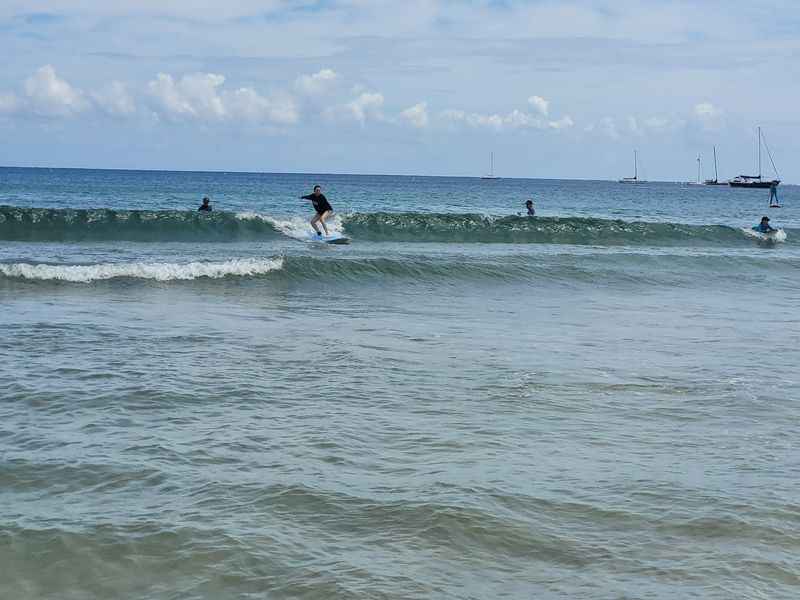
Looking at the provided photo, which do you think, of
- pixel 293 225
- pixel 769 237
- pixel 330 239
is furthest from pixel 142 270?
pixel 769 237

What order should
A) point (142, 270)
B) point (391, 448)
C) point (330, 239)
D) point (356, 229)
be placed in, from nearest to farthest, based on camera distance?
1. point (391, 448)
2. point (142, 270)
3. point (330, 239)
4. point (356, 229)

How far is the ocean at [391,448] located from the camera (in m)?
5.34

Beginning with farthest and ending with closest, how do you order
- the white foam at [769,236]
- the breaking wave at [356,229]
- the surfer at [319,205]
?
1. the white foam at [769,236]
2. the breaking wave at [356,229]
3. the surfer at [319,205]

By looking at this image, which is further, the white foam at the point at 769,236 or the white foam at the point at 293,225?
the white foam at the point at 769,236

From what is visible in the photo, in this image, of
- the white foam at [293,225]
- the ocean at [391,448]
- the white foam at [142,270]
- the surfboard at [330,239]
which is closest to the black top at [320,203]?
the surfboard at [330,239]

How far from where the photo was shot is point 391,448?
7.42 metres

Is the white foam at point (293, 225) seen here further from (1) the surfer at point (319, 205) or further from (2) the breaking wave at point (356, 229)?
(1) the surfer at point (319, 205)

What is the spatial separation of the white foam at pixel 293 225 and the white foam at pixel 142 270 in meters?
11.4

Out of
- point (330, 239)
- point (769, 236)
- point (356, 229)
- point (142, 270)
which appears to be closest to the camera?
point (142, 270)

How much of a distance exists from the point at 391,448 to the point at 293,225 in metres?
27.5

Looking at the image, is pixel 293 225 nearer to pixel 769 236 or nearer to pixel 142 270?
pixel 142 270

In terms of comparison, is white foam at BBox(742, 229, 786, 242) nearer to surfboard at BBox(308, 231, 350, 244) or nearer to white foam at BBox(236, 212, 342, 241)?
white foam at BBox(236, 212, 342, 241)

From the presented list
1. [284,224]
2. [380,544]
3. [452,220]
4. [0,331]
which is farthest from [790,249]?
[380,544]

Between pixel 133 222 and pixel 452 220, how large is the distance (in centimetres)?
1218
